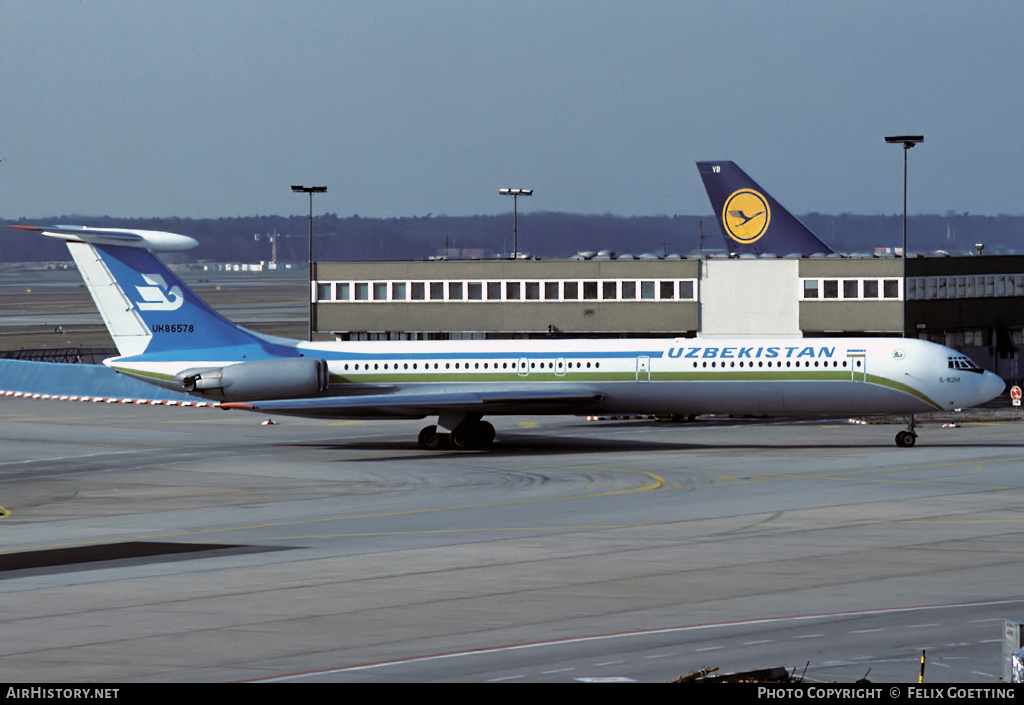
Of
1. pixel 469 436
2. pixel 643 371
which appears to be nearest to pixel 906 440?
pixel 643 371

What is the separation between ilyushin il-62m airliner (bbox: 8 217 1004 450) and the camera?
170 ft

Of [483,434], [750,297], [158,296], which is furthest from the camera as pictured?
[750,297]

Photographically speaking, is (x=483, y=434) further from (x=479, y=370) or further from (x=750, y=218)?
(x=750, y=218)

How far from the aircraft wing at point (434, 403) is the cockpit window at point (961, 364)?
12.7 meters

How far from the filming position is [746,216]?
281 feet

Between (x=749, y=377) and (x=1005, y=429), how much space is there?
48.2ft

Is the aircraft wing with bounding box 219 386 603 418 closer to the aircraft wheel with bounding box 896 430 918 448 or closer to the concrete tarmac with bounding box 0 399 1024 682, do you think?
the concrete tarmac with bounding box 0 399 1024 682

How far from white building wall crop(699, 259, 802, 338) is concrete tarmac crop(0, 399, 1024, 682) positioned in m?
22.1

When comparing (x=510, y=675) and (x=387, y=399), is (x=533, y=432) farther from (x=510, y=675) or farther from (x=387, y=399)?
(x=510, y=675)

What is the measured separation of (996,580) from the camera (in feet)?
85.1

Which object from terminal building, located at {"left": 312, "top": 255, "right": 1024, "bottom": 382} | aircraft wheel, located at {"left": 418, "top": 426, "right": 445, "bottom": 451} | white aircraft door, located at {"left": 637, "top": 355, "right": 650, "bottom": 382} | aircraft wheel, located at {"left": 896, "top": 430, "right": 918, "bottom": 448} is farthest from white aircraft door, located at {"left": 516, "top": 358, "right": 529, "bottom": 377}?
terminal building, located at {"left": 312, "top": 255, "right": 1024, "bottom": 382}

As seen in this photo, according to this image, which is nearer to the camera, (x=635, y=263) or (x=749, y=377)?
(x=749, y=377)

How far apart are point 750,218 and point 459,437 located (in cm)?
3737
